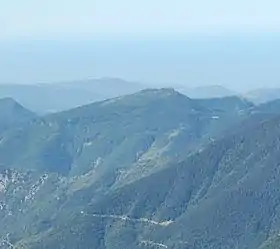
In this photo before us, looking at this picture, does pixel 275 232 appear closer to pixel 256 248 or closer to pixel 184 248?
pixel 256 248

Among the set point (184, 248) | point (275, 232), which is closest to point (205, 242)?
point (184, 248)

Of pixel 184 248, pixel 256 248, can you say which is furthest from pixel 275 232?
pixel 184 248

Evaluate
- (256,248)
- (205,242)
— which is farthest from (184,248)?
(256,248)

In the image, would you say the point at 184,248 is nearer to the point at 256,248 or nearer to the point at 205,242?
the point at 205,242

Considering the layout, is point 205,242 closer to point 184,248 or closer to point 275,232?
point 184,248
